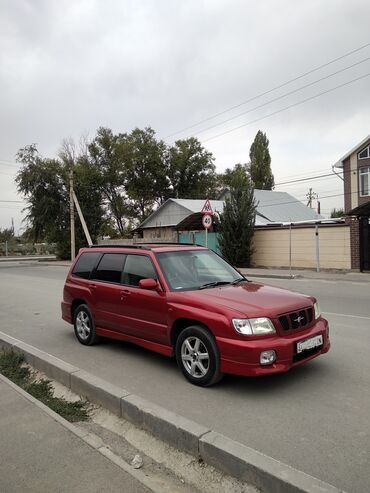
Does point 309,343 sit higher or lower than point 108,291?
lower

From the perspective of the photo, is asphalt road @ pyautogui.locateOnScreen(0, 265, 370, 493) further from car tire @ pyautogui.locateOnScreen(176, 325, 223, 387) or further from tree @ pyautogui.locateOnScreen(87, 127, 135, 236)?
tree @ pyautogui.locateOnScreen(87, 127, 135, 236)

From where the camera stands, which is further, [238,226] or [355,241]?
[238,226]

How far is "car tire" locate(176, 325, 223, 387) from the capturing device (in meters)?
4.65

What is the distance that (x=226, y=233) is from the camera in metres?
23.2

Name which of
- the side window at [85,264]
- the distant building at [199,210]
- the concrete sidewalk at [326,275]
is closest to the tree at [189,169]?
the distant building at [199,210]

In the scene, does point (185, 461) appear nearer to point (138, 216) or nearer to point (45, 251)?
point (138, 216)

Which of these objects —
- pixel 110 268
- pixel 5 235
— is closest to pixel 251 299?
pixel 110 268

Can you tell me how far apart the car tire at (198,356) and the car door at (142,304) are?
1.14ft

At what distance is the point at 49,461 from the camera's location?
333 cm

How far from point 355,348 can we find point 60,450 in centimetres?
436

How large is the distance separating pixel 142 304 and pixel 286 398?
6.84 ft

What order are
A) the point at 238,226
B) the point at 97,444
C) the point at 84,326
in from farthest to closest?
the point at 238,226 < the point at 84,326 < the point at 97,444

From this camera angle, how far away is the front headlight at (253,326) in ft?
14.5

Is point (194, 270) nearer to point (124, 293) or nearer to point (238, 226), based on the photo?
point (124, 293)
